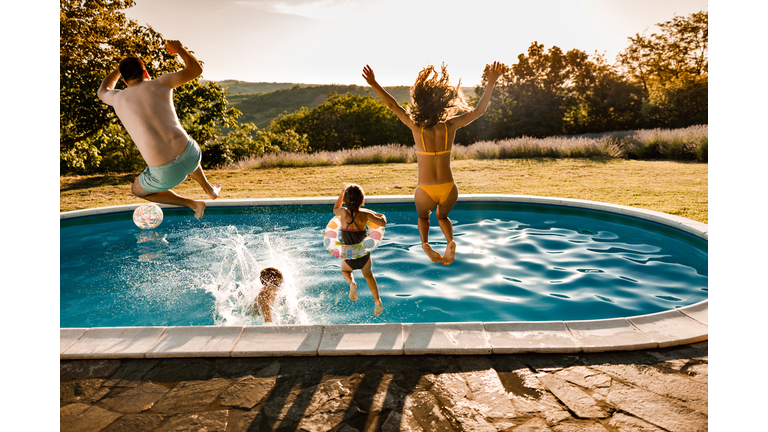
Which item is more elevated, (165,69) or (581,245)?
(165,69)

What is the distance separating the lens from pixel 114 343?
360 cm

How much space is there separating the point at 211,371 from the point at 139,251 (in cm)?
602

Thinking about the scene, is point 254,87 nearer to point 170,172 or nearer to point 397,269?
point 397,269

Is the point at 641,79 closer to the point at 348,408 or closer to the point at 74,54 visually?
the point at 74,54

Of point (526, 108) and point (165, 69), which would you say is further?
point (526, 108)

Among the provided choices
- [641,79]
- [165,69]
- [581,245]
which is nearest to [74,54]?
[165,69]

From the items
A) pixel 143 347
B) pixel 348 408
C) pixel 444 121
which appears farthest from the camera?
pixel 444 121

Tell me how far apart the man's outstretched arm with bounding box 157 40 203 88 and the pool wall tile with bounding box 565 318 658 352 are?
377 centimetres

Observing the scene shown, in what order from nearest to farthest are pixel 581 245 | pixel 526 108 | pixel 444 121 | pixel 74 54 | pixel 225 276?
pixel 444 121 → pixel 225 276 → pixel 581 245 → pixel 74 54 → pixel 526 108

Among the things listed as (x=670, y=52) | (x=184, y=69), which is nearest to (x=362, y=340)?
(x=184, y=69)

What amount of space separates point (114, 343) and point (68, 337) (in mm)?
479

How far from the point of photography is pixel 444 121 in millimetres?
3924

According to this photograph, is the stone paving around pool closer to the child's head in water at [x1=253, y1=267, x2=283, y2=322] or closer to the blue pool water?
the child's head in water at [x1=253, y1=267, x2=283, y2=322]
